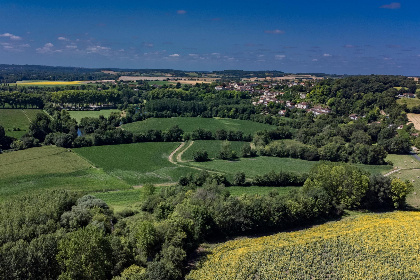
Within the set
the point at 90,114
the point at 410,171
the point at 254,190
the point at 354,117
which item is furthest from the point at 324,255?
the point at 90,114

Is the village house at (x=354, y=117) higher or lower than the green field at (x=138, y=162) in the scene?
higher

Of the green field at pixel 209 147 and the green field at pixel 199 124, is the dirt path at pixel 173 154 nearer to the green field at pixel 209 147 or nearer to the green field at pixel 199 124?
the green field at pixel 209 147

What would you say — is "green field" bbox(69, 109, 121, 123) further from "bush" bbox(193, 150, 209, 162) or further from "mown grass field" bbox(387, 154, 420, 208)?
"mown grass field" bbox(387, 154, 420, 208)

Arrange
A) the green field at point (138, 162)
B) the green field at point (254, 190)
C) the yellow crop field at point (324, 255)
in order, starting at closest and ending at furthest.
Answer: the yellow crop field at point (324, 255)
the green field at point (254, 190)
the green field at point (138, 162)

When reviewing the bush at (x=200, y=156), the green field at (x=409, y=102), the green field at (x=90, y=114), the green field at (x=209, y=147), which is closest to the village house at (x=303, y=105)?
the green field at (x=409, y=102)

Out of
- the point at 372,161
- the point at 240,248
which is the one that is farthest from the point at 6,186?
the point at 372,161

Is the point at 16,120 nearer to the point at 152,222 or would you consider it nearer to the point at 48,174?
the point at 48,174
